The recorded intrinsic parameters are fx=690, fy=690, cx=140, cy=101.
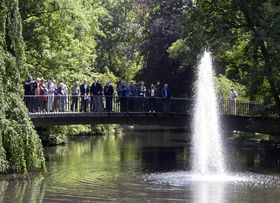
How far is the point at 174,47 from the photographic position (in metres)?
43.6

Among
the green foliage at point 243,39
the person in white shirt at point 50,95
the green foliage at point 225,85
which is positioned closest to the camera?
the person in white shirt at point 50,95

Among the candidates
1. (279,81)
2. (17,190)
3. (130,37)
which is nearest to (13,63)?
(17,190)

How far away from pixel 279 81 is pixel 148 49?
782 inches

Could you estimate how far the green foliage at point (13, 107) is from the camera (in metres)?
24.4

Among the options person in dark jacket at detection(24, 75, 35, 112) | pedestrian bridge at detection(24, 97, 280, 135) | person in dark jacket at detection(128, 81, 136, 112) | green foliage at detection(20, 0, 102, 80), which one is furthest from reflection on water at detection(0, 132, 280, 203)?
green foliage at detection(20, 0, 102, 80)

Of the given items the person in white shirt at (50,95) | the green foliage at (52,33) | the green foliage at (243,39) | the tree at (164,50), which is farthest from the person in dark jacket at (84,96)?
the tree at (164,50)

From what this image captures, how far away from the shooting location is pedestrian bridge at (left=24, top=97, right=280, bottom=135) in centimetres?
3362

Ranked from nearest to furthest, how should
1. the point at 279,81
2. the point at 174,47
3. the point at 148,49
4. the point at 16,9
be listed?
the point at 16,9
the point at 279,81
the point at 174,47
the point at 148,49

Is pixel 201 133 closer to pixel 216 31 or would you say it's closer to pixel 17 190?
pixel 216 31

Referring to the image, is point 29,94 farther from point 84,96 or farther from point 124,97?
point 124,97

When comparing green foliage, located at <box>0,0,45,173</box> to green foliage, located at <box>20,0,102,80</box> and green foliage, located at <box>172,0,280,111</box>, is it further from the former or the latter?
green foliage, located at <box>20,0,102,80</box>

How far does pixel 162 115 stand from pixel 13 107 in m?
A: 12.7

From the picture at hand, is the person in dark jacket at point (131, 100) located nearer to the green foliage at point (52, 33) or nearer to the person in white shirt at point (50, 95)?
the person in white shirt at point (50, 95)

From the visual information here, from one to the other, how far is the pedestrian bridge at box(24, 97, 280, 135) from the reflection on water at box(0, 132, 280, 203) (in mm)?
1842
